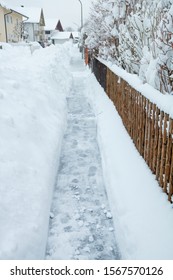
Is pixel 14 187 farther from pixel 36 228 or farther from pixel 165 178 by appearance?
pixel 165 178

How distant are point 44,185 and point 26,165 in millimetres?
399

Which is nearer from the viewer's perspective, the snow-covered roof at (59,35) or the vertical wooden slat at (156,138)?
the vertical wooden slat at (156,138)

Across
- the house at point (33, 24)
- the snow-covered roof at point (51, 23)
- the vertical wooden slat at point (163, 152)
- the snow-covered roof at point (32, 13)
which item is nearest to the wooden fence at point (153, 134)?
the vertical wooden slat at point (163, 152)

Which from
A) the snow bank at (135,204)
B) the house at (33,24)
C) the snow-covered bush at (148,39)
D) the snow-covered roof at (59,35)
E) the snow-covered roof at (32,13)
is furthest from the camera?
the snow-covered roof at (59,35)

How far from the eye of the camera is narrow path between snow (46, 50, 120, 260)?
3.47m

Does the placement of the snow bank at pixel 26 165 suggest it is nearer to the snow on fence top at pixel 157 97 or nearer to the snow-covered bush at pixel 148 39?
the snow on fence top at pixel 157 97

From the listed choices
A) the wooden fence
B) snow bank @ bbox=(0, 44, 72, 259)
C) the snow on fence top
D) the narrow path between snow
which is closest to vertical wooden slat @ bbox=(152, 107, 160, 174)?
the wooden fence

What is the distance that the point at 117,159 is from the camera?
200 inches

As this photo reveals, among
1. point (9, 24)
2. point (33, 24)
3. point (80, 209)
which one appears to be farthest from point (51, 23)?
point (80, 209)

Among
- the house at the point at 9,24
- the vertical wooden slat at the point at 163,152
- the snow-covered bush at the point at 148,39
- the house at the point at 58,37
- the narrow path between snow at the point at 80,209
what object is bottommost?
the narrow path between snow at the point at 80,209

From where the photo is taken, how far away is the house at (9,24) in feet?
111

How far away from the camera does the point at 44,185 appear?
418 cm

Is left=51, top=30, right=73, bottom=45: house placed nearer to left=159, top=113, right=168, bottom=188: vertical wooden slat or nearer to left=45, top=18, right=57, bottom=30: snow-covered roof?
left=45, top=18, right=57, bottom=30: snow-covered roof

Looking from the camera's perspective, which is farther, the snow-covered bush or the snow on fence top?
the snow-covered bush
